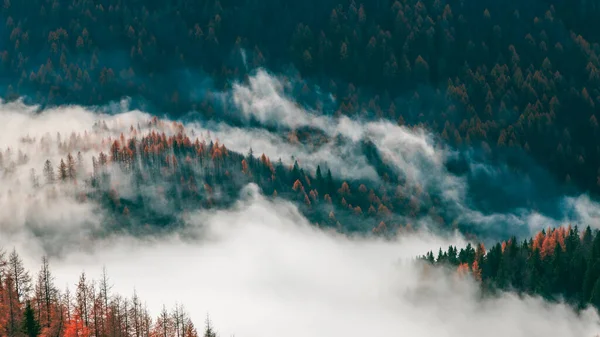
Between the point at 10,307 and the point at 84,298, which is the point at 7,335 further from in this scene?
the point at 84,298

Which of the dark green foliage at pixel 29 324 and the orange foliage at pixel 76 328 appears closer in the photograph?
the dark green foliage at pixel 29 324

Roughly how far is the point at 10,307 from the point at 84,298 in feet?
57.7

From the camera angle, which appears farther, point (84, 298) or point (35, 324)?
point (84, 298)

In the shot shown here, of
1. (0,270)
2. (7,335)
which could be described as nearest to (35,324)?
(7,335)

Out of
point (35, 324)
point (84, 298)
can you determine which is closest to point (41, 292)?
point (84, 298)

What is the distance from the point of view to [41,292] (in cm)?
19838

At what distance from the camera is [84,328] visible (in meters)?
190

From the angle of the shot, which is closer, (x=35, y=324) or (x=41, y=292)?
(x=35, y=324)

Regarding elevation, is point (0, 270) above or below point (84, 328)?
above

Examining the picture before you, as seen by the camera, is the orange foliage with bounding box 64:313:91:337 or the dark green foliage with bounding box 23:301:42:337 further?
the orange foliage with bounding box 64:313:91:337

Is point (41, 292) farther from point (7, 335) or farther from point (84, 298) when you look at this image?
point (7, 335)

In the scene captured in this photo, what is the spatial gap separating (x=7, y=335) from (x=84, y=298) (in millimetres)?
23959

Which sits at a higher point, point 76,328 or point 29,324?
point 76,328

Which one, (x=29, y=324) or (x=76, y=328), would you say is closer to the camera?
(x=29, y=324)
